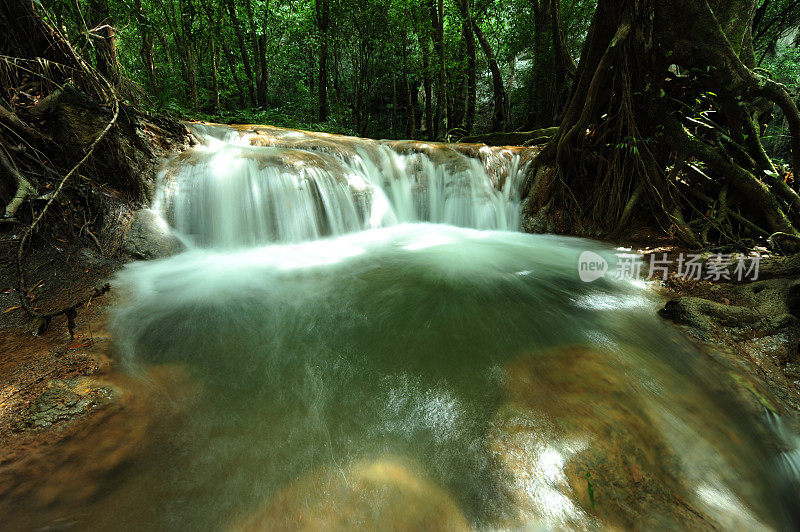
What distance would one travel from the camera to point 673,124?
377 centimetres

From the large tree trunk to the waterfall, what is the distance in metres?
1.48

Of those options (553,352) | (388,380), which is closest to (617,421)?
(553,352)

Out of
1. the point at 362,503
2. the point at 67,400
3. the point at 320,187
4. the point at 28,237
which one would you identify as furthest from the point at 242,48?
the point at 362,503

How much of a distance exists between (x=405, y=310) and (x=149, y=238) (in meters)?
2.93

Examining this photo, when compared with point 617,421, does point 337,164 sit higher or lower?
higher

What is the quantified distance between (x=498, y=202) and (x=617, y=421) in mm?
4956

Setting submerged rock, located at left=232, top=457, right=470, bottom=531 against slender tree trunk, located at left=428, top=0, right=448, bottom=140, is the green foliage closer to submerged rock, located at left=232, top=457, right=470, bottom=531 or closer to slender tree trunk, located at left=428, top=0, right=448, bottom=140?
slender tree trunk, located at left=428, top=0, right=448, bottom=140

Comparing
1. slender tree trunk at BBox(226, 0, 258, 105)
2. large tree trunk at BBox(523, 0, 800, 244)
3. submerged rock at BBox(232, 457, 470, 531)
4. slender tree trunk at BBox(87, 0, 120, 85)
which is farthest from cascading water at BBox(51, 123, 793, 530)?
slender tree trunk at BBox(226, 0, 258, 105)

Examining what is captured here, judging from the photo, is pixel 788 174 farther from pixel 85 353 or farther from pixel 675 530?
pixel 85 353

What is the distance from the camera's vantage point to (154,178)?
359 cm

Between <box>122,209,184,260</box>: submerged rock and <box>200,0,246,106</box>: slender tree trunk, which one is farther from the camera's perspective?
<box>200,0,246,106</box>: slender tree trunk

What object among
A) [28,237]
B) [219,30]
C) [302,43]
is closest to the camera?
[28,237]

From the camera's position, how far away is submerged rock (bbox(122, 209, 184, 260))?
3.12m

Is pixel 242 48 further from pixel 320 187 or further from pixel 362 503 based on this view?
pixel 362 503
